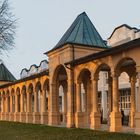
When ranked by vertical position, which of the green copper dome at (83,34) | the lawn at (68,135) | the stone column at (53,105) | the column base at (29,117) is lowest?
the lawn at (68,135)

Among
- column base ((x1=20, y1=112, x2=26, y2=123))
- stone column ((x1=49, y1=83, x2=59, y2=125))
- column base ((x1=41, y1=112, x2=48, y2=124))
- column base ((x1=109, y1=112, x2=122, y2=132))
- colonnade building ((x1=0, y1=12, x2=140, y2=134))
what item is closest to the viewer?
column base ((x1=109, y1=112, x2=122, y2=132))

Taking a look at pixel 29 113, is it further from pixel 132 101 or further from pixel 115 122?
pixel 115 122

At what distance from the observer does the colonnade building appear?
837 inches

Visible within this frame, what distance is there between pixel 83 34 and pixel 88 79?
11.5 feet

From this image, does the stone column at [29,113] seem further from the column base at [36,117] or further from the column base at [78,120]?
the column base at [78,120]

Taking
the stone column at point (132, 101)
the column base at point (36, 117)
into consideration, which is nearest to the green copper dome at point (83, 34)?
the stone column at point (132, 101)

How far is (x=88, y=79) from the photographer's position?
29406mm

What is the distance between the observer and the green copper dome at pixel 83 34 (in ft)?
91.4

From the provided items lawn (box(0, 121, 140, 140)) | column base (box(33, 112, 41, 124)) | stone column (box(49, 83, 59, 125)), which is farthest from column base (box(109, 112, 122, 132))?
column base (box(33, 112, 41, 124))

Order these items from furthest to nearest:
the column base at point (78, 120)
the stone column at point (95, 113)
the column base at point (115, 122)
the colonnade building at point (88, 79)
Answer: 1. the column base at point (78, 120)
2. the stone column at point (95, 113)
3. the colonnade building at point (88, 79)
4. the column base at point (115, 122)

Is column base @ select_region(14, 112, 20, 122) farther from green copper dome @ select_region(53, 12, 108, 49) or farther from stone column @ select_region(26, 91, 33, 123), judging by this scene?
green copper dome @ select_region(53, 12, 108, 49)

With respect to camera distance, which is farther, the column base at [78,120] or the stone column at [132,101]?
the column base at [78,120]

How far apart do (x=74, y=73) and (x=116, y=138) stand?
9754mm

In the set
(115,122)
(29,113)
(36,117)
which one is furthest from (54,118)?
(115,122)
